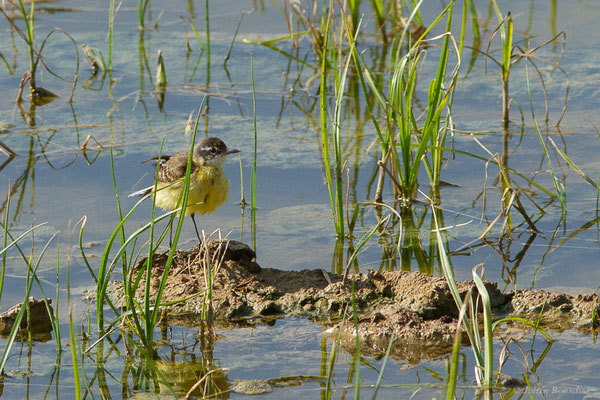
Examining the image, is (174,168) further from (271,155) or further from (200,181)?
(271,155)

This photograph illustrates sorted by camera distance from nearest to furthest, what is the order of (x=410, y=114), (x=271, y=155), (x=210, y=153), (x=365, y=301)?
(x=365, y=301)
(x=410, y=114)
(x=210, y=153)
(x=271, y=155)

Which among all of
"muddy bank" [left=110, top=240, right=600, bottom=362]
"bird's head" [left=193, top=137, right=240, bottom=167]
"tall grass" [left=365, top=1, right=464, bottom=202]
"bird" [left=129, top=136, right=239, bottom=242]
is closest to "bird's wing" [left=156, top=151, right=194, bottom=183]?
"bird" [left=129, top=136, right=239, bottom=242]

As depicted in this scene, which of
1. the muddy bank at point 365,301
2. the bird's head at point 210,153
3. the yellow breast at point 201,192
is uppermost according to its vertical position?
the bird's head at point 210,153

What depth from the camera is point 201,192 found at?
21.6 ft

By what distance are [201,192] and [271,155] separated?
1.81m

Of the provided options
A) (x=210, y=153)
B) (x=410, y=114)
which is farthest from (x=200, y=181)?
(x=410, y=114)

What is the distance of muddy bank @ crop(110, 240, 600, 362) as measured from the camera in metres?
5.00

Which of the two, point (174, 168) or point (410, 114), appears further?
point (174, 168)

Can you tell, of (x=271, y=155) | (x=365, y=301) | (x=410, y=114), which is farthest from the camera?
(x=271, y=155)

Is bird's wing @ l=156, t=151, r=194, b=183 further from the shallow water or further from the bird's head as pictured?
the shallow water

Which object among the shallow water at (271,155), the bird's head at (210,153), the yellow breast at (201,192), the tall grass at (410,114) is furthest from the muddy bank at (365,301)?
the tall grass at (410,114)

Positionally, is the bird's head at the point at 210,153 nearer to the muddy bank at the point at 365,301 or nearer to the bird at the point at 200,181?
the bird at the point at 200,181

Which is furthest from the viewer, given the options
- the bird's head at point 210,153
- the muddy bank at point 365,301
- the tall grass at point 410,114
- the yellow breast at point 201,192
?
the bird's head at point 210,153

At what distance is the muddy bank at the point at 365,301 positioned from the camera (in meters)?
5.00
